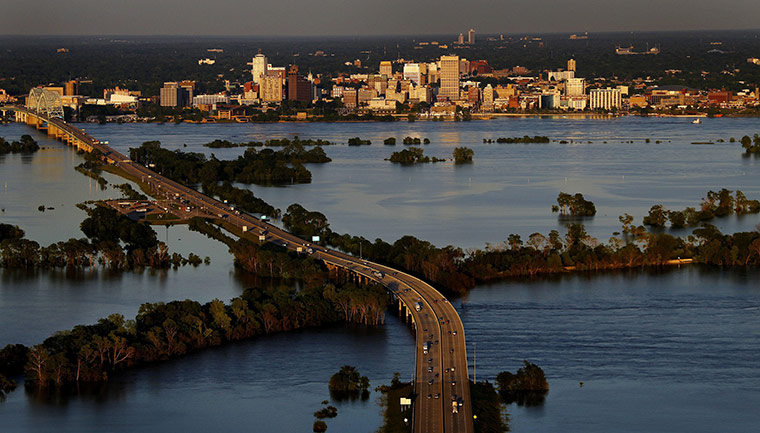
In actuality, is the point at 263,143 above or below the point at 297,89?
below

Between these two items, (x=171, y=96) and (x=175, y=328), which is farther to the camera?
(x=171, y=96)

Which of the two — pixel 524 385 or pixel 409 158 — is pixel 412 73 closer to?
pixel 409 158

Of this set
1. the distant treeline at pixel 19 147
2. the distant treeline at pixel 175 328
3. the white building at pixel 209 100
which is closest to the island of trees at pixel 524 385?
the distant treeline at pixel 175 328

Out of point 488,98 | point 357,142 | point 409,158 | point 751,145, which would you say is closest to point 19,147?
point 357,142

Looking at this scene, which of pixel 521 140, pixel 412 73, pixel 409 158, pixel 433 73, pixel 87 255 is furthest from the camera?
pixel 433 73

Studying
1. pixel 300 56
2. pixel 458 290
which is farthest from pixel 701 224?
pixel 300 56

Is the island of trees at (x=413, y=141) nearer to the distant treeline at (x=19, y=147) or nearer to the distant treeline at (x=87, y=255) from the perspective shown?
the distant treeline at (x=19, y=147)

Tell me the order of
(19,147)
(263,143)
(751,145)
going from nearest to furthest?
(751,145)
(19,147)
(263,143)

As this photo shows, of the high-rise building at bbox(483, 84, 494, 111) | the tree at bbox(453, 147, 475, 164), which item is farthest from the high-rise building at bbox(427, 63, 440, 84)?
the tree at bbox(453, 147, 475, 164)
